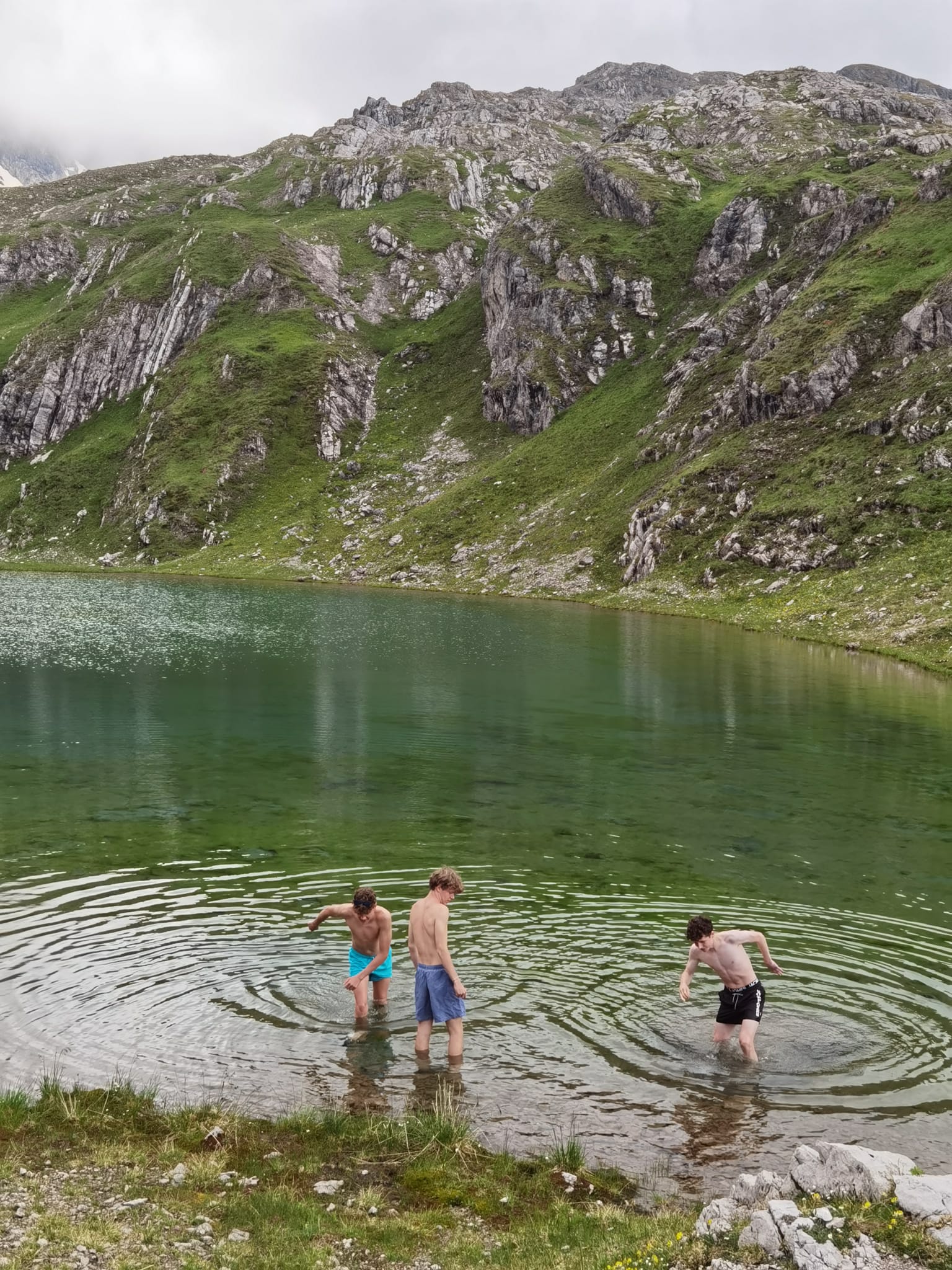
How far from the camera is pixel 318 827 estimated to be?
2727 cm

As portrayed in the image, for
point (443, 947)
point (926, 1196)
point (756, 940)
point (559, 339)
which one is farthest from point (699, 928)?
point (559, 339)

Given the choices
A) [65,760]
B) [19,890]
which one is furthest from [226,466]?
[19,890]

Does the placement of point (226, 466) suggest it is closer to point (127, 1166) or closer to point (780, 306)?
point (780, 306)

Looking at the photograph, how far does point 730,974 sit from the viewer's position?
50.7ft

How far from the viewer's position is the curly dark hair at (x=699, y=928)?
15539mm

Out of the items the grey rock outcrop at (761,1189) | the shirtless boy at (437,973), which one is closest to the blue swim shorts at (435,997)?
the shirtless boy at (437,973)

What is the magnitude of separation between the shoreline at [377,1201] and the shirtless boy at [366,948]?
314cm

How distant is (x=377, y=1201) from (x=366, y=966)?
5.80 m

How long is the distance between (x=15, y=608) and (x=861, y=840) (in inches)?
3458

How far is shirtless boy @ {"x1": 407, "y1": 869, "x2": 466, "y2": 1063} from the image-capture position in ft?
48.8

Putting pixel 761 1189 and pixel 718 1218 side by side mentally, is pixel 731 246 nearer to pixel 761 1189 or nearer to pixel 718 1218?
pixel 761 1189

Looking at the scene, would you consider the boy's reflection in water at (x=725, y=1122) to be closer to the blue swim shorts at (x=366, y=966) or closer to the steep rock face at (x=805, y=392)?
the blue swim shorts at (x=366, y=966)

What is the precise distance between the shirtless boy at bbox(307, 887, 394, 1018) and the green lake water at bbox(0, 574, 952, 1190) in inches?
20.6

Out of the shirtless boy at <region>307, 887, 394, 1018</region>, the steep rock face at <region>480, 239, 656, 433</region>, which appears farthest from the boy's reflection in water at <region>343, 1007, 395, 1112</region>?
the steep rock face at <region>480, 239, 656, 433</region>
